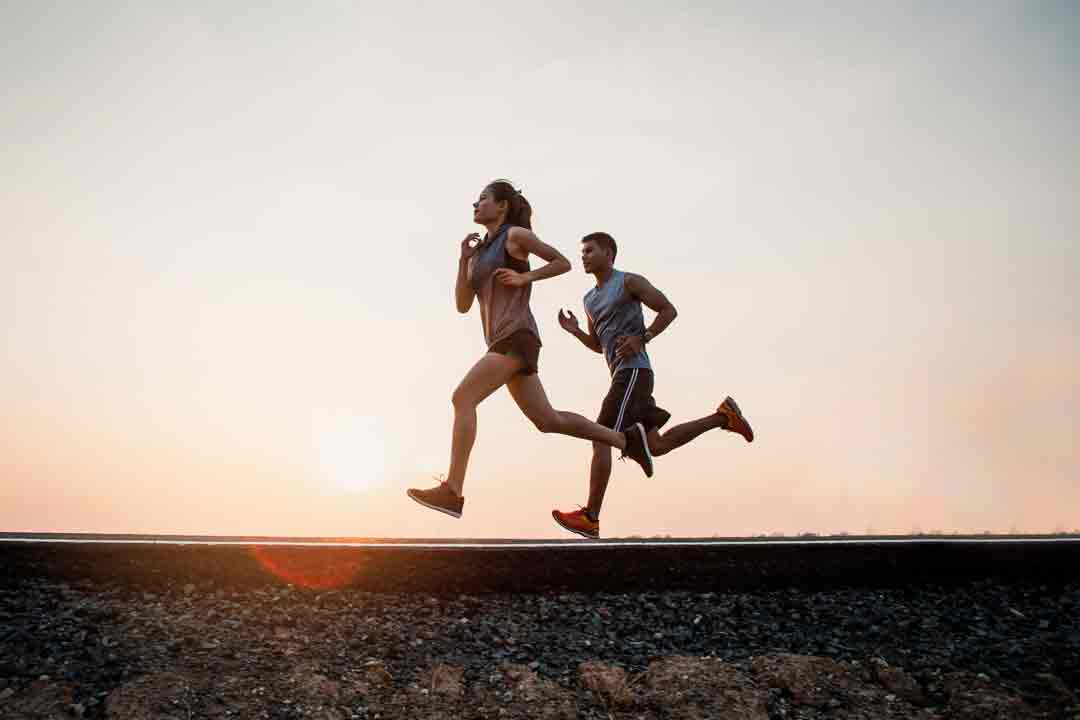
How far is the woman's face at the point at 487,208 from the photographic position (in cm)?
608

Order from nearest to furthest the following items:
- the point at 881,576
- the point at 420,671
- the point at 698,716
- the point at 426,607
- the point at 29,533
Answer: the point at 698,716
the point at 420,671
the point at 426,607
the point at 881,576
the point at 29,533

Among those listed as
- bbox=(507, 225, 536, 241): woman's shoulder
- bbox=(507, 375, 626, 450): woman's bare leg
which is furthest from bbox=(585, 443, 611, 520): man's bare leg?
bbox=(507, 225, 536, 241): woman's shoulder

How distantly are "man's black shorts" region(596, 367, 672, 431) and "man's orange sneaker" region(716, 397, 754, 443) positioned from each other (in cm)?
78

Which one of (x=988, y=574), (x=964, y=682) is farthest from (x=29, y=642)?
(x=988, y=574)

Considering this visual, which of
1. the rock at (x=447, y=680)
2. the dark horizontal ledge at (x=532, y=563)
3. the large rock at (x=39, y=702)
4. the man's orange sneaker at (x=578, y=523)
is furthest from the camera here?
the man's orange sneaker at (x=578, y=523)

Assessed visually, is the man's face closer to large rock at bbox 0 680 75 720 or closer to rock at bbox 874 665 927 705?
rock at bbox 874 665 927 705

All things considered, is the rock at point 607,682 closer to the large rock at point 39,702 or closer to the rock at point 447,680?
the rock at point 447,680

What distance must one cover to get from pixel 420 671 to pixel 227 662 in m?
0.85

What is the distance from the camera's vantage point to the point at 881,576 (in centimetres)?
526

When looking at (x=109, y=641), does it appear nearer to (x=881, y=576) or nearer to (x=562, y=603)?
(x=562, y=603)

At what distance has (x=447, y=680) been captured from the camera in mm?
3908

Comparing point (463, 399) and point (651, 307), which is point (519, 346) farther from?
point (651, 307)

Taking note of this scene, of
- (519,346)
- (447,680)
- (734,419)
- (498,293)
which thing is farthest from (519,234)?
(447,680)

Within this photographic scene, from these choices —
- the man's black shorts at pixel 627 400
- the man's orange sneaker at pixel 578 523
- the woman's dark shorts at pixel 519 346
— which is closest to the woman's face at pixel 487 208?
the woman's dark shorts at pixel 519 346
